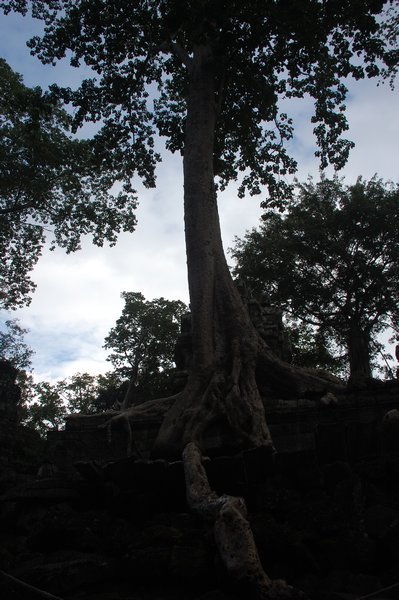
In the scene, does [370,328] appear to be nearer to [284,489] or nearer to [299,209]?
[299,209]

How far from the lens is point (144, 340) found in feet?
79.9

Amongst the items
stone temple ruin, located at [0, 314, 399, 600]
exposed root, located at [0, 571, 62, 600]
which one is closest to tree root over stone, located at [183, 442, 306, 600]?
stone temple ruin, located at [0, 314, 399, 600]

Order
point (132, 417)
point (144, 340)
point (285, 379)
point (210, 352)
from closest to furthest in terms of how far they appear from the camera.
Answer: point (210, 352), point (132, 417), point (285, 379), point (144, 340)

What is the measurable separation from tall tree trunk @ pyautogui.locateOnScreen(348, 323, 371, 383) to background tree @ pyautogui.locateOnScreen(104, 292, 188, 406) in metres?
8.87

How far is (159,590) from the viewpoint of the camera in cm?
286

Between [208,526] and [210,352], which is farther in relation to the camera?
[210,352]

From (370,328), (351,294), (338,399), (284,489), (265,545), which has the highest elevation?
(351,294)

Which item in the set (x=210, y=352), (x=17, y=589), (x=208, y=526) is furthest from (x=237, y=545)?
(x=210, y=352)

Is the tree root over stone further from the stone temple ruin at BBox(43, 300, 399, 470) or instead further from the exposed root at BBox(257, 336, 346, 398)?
the exposed root at BBox(257, 336, 346, 398)

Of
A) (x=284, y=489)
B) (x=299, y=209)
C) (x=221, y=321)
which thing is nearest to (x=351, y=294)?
(x=299, y=209)

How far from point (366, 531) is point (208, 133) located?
610 centimetres

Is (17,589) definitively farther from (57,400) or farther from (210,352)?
(57,400)

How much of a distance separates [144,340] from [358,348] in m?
11.6

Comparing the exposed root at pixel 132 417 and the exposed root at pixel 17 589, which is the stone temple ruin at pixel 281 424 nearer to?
the exposed root at pixel 132 417
